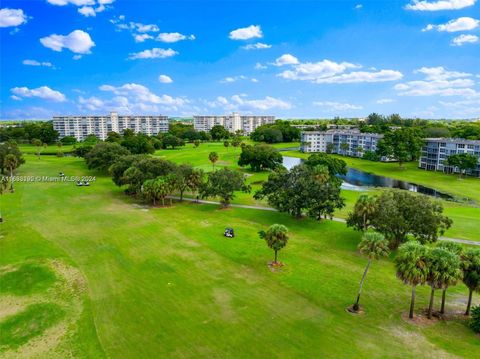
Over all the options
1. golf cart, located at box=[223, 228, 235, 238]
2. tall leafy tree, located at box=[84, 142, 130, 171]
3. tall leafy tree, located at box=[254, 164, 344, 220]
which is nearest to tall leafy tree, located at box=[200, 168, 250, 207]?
tall leafy tree, located at box=[254, 164, 344, 220]

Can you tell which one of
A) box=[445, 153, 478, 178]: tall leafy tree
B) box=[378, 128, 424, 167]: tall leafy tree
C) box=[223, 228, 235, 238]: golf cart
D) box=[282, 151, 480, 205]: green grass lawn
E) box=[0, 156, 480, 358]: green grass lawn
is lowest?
box=[0, 156, 480, 358]: green grass lawn

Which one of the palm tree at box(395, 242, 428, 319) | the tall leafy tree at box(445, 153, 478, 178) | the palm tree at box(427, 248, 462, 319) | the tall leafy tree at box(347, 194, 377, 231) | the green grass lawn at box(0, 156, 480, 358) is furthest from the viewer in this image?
the tall leafy tree at box(445, 153, 478, 178)

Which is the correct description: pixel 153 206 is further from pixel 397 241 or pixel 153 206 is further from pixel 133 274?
pixel 397 241

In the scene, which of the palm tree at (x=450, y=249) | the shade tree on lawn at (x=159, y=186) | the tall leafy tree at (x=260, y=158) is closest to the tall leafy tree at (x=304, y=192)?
the shade tree on lawn at (x=159, y=186)

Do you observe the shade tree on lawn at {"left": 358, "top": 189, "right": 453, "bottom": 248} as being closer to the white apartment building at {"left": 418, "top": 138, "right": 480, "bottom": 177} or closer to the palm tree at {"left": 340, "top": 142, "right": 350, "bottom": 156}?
the white apartment building at {"left": 418, "top": 138, "right": 480, "bottom": 177}

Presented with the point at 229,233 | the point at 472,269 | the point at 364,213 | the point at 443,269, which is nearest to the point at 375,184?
the point at 364,213

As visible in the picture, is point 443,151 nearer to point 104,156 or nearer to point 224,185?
point 224,185

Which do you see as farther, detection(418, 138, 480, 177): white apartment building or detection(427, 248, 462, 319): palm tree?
detection(418, 138, 480, 177): white apartment building

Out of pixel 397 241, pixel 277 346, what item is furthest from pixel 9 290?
pixel 397 241
